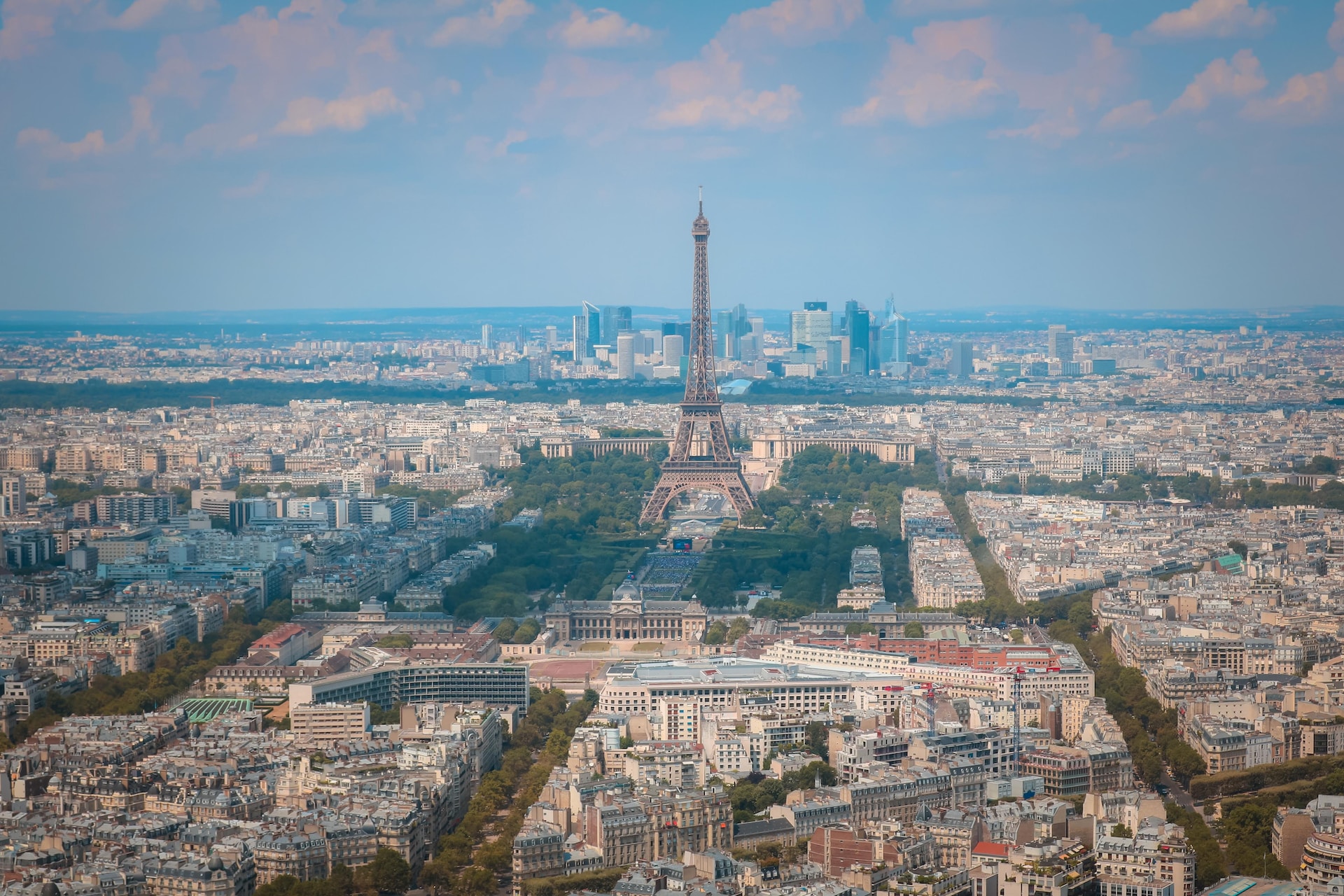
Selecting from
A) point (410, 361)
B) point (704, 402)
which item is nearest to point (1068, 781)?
point (704, 402)

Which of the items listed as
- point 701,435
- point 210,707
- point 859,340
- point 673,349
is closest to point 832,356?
point 859,340

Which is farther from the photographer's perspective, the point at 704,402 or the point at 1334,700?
the point at 704,402

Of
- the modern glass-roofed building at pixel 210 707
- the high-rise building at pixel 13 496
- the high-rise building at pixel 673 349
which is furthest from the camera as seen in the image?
the high-rise building at pixel 673 349

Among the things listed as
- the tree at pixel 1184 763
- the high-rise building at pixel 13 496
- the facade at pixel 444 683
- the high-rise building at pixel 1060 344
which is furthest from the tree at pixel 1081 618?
the high-rise building at pixel 1060 344

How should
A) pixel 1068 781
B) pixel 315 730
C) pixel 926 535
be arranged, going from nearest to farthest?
pixel 1068 781
pixel 315 730
pixel 926 535

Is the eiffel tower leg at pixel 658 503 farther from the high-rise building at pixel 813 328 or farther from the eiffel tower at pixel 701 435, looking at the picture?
the high-rise building at pixel 813 328

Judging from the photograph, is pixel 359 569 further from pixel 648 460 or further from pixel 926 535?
Result: pixel 648 460
